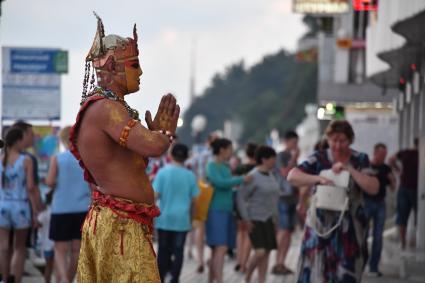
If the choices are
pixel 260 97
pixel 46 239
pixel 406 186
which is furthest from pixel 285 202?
pixel 260 97

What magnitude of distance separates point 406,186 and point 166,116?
1530cm

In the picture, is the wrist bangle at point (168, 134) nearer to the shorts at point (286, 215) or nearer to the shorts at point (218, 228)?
the shorts at point (218, 228)

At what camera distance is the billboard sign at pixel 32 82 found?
71.2 ft

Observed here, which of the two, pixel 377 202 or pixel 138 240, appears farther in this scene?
pixel 377 202

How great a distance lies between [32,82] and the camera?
22.0m

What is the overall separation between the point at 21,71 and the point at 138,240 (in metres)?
14.1

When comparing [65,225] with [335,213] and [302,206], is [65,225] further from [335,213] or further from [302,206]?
[335,213]

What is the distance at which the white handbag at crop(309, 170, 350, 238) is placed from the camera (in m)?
12.4

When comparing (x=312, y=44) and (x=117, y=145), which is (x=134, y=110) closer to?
(x=117, y=145)

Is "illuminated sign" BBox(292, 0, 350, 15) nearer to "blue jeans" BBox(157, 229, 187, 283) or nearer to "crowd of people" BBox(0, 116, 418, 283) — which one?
"crowd of people" BBox(0, 116, 418, 283)

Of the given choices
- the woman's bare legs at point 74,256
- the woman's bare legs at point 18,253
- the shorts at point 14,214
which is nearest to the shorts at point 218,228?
the woman's bare legs at point 74,256

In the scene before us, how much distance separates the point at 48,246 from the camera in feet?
52.7

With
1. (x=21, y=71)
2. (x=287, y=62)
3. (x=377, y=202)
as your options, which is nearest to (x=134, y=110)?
(x=377, y=202)

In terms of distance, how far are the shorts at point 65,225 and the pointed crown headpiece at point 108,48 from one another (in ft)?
21.1
